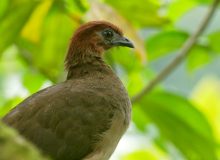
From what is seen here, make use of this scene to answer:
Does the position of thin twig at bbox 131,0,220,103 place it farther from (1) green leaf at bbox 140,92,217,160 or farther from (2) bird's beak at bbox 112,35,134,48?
(2) bird's beak at bbox 112,35,134,48

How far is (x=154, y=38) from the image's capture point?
169 inches

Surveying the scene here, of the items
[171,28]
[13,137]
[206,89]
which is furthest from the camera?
[206,89]

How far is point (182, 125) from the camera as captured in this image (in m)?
4.16

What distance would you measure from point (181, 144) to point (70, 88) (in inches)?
43.9

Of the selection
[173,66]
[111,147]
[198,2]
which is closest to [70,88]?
[111,147]

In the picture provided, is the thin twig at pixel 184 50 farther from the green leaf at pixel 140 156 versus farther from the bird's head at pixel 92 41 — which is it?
the green leaf at pixel 140 156

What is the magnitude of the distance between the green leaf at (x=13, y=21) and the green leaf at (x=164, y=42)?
1.10 meters

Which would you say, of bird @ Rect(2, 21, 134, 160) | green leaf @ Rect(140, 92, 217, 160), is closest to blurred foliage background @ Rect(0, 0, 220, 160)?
green leaf @ Rect(140, 92, 217, 160)

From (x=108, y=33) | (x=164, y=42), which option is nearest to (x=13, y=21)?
(x=108, y=33)

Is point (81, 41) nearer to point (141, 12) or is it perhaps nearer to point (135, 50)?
point (141, 12)

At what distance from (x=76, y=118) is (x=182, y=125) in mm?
1176

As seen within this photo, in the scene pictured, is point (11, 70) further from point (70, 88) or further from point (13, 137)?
point (13, 137)

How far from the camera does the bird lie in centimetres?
309

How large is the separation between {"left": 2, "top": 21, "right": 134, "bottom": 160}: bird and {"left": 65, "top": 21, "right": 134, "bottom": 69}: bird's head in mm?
289
